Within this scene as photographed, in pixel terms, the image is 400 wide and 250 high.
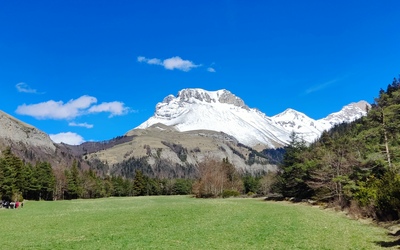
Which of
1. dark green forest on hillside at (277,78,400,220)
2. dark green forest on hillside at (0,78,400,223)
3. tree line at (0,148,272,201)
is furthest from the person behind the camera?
tree line at (0,148,272,201)

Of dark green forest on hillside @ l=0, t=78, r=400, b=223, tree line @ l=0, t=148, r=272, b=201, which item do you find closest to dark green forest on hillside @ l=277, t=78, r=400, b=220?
dark green forest on hillside @ l=0, t=78, r=400, b=223

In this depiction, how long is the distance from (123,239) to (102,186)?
540 feet

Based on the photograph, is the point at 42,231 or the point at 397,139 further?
the point at 397,139

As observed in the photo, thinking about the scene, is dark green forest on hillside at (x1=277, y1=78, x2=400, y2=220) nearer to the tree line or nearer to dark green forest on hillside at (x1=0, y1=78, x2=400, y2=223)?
dark green forest on hillside at (x1=0, y1=78, x2=400, y2=223)

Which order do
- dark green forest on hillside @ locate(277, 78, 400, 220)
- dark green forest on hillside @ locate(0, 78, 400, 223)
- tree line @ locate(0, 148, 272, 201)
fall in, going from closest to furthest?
1. dark green forest on hillside @ locate(277, 78, 400, 220)
2. dark green forest on hillside @ locate(0, 78, 400, 223)
3. tree line @ locate(0, 148, 272, 201)

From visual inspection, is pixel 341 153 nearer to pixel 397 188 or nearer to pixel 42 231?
pixel 397 188

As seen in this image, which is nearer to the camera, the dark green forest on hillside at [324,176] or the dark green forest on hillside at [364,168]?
the dark green forest on hillside at [364,168]

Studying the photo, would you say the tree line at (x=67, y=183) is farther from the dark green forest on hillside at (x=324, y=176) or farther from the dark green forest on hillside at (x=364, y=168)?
the dark green forest on hillside at (x=364, y=168)

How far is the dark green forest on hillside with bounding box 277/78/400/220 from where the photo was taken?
43.2 m

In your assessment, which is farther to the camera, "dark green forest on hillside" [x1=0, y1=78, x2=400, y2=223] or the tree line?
the tree line

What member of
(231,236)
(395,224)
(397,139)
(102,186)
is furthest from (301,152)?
(102,186)

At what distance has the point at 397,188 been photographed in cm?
3512

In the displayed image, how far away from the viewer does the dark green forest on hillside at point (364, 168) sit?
142 ft

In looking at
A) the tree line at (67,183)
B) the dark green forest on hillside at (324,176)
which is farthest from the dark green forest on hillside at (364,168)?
the tree line at (67,183)
